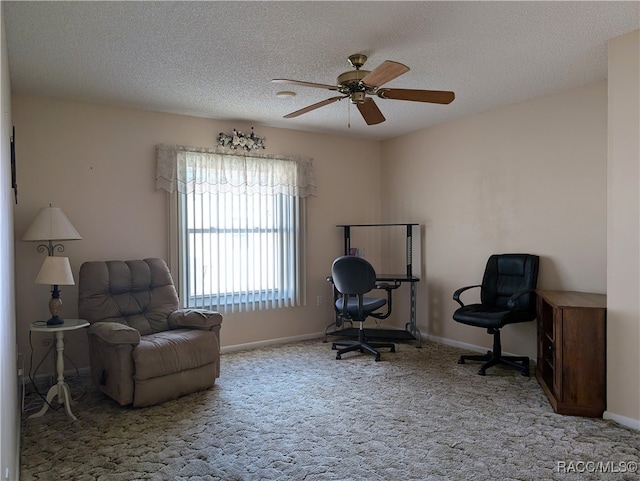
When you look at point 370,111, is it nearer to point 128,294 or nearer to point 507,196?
point 507,196

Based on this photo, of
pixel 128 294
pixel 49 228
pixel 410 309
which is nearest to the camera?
pixel 49 228

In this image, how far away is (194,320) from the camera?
12.2 ft

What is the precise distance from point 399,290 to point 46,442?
13.4 ft

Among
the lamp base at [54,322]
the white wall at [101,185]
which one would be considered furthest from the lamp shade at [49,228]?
the lamp base at [54,322]

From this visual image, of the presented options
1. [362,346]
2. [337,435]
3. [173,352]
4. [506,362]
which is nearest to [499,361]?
[506,362]

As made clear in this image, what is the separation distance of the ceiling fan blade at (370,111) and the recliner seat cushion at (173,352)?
2.09 meters

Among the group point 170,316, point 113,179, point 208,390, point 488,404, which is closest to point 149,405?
point 208,390

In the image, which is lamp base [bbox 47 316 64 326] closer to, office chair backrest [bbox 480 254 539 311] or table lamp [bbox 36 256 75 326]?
table lamp [bbox 36 256 75 326]

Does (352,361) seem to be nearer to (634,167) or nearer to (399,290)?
(399,290)

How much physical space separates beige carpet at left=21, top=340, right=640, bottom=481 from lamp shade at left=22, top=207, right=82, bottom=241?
1246 millimetres

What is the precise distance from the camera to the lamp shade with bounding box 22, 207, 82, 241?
344 centimetres

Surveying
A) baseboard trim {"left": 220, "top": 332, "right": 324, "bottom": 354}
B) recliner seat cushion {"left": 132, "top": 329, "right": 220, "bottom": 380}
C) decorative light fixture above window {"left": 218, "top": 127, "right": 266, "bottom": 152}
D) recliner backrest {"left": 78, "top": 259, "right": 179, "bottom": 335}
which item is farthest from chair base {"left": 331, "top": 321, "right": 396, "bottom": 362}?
decorative light fixture above window {"left": 218, "top": 127, "right": 266, "bottom": 152}

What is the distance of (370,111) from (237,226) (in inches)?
84.5

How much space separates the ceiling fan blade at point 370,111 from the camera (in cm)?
325
